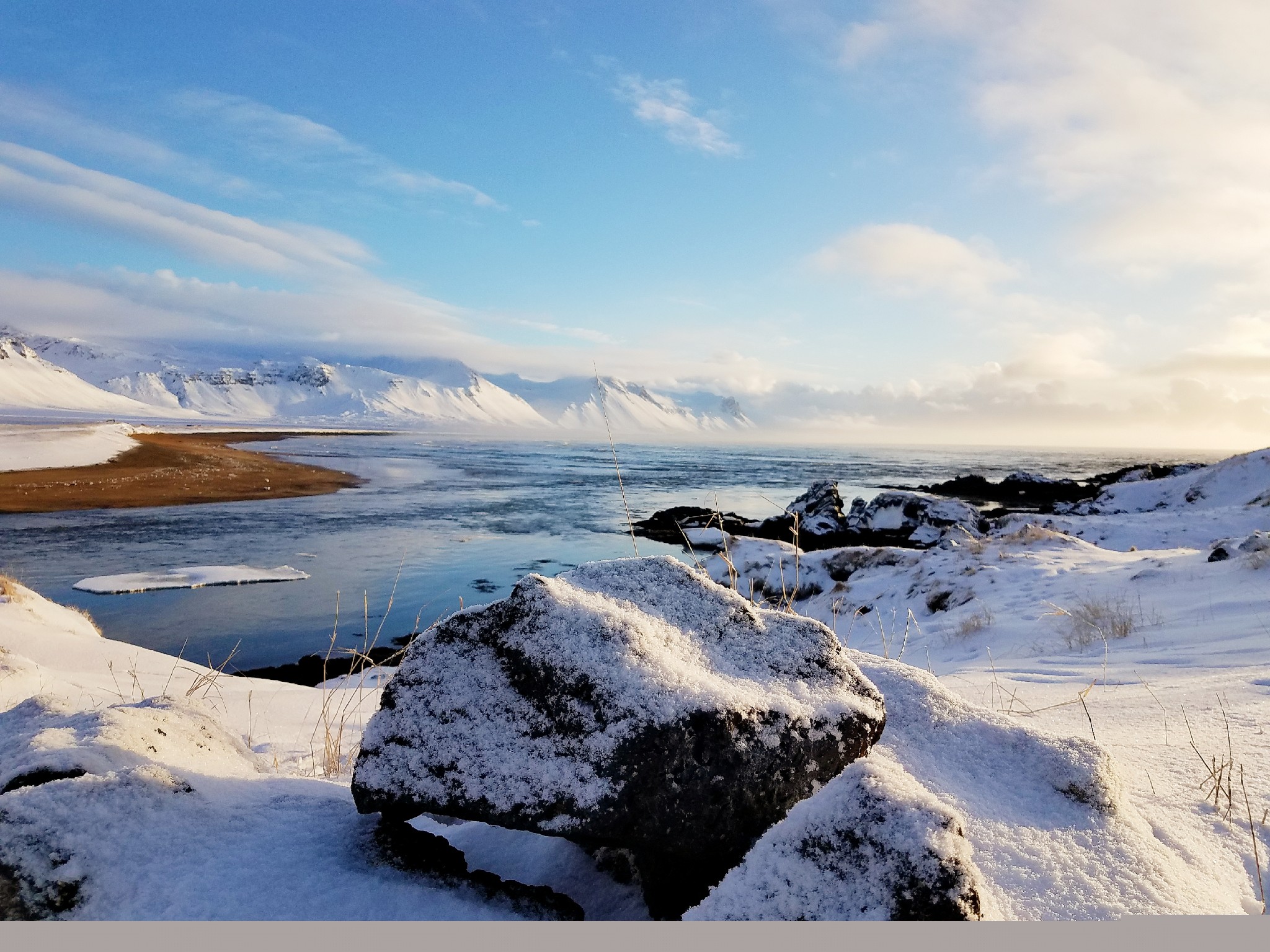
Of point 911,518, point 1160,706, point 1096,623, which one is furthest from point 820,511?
point 1160,706

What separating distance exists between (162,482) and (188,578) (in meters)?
18.5

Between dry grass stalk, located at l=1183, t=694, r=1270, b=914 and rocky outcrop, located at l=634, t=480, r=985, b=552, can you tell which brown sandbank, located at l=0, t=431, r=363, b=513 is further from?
dry grass stalk, located at l=1183, t=694, r=1270, b=914

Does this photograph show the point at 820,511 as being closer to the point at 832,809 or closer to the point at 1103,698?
the point at 1103,698

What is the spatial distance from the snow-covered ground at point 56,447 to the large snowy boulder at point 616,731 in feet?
114

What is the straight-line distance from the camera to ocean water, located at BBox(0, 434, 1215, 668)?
9.77 m

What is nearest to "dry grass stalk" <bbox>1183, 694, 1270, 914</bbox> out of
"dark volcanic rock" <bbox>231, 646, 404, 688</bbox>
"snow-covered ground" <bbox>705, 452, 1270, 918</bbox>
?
"snow-covered ground" <bbox>705, 452, 1270, 918</bbox>

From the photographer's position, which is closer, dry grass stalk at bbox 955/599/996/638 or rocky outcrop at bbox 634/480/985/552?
dry grass stalk at bbox 955/599/996/638

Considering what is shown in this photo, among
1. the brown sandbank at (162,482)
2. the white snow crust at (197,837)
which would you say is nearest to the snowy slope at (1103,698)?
the white snow crust at (197,837)

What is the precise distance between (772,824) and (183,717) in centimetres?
185

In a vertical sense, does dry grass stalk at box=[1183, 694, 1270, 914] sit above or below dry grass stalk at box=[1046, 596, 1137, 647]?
above

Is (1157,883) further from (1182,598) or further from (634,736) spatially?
(1182,598)

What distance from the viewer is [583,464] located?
5522 centimetres

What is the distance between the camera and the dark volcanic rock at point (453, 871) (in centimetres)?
157

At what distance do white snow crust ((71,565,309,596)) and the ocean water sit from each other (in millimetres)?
269
